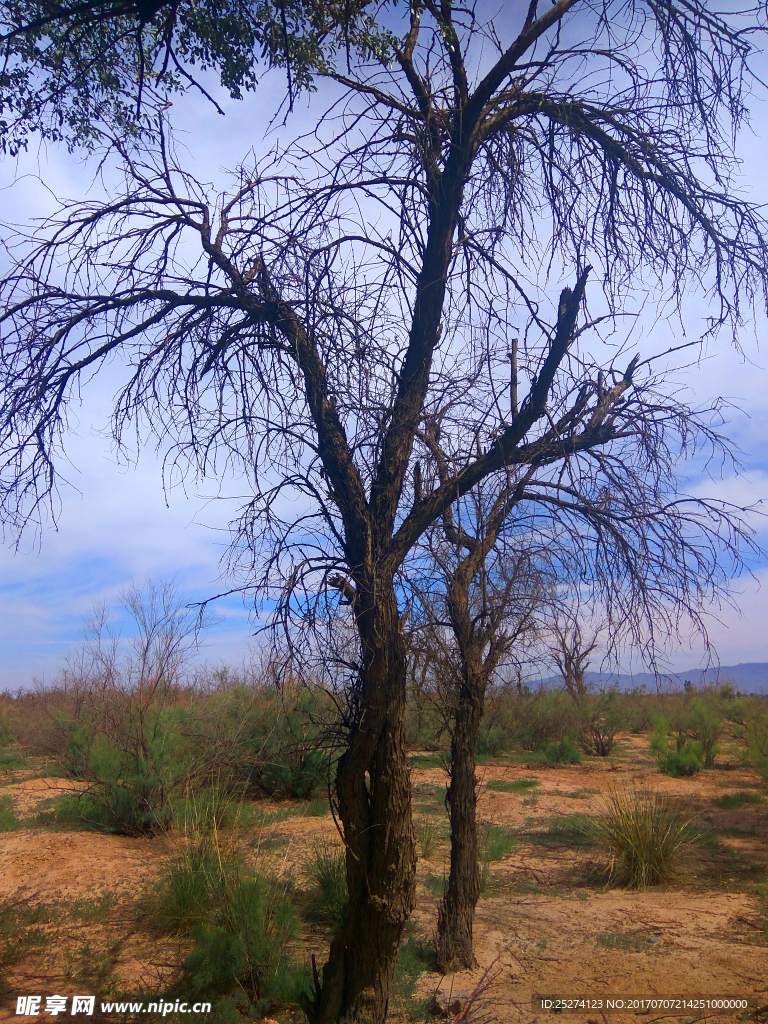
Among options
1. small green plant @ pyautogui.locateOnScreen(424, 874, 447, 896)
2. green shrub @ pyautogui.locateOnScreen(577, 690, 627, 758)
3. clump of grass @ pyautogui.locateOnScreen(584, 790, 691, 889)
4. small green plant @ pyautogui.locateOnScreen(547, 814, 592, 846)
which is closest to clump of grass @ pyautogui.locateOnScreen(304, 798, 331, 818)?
small green plant @ pyautogui.locateOnScreen(547, 814, 592, 846)

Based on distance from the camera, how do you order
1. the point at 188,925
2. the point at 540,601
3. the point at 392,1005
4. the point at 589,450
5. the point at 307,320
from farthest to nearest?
the point at 188,925, the point at 540,601, the point at 392,1005, the point at 589,450, the point at 307,320

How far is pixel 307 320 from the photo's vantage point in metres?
3.88

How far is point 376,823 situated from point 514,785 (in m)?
12.9

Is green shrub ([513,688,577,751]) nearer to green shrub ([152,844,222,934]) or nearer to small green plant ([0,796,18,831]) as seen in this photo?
small green plant ([0,796,18,831])

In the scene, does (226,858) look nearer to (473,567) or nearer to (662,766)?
(473,567)

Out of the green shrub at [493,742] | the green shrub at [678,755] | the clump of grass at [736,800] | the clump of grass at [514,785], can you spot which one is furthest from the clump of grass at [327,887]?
the green shrub at [493,742]

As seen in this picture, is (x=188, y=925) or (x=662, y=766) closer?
(x=188, y=925)

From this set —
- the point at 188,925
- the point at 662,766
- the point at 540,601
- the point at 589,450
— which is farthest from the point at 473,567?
the point at 662,766

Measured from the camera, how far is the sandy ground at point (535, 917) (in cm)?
525

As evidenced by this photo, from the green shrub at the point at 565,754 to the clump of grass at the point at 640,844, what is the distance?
10002 mm

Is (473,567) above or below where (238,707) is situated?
above

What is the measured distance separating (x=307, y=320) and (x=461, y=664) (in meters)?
3.26

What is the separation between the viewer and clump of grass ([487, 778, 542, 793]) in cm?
1481

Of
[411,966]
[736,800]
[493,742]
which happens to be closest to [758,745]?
[736,800]
